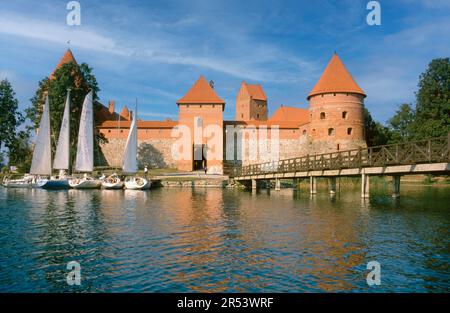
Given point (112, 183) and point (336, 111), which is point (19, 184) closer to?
point (112, 183)

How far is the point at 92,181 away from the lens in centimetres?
3594

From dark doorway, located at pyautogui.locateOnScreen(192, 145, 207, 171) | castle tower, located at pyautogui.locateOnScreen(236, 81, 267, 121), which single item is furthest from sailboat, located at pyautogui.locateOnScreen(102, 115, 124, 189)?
castle tower, located at pyautogui.locateOnScreen(236, 81, 267, 121)

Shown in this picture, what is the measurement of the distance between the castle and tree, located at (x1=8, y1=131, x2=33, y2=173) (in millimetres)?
9151

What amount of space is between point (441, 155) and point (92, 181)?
2786 centimetres

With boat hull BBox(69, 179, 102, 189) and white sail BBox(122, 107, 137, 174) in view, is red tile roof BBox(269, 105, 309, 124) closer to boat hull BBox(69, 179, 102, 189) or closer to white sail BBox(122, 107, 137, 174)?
white sail BBox(122, 107, 137, 174)

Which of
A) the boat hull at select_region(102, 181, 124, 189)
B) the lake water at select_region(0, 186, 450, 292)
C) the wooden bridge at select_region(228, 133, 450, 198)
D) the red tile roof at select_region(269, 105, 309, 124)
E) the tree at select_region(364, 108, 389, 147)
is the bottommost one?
the lake water at select_region(0, 186, 450, 292)

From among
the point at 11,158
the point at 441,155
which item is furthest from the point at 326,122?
the point at 11,158

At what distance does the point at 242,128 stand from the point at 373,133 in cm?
1712

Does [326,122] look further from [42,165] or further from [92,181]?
[42,165]

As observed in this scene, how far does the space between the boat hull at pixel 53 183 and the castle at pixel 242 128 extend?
16.1m

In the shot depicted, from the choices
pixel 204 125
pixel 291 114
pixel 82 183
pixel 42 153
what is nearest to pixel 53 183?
pixel 82 183

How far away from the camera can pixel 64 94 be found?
45.1 meters

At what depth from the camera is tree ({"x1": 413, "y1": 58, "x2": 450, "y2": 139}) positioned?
145 ft
